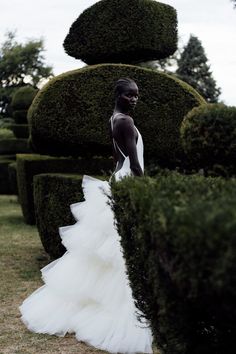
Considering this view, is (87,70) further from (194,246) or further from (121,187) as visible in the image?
(194,246)

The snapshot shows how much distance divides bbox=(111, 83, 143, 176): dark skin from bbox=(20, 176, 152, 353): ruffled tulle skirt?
1.13ft

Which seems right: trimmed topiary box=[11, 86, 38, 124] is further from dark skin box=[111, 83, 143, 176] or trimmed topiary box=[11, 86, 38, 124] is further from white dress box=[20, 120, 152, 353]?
dark skin box=[111, 83, 143, 176]

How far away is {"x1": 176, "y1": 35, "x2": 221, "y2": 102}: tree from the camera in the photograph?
131ft

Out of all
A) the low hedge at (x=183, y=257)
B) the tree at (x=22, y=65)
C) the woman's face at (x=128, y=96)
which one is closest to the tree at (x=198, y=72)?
A: the tree at (x=22, y=65)

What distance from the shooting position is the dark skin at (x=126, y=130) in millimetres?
5613

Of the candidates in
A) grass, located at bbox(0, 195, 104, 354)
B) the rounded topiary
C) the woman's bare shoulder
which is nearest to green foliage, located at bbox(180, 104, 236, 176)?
the woman's bare shoulder

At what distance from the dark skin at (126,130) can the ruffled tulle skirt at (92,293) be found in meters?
0.34

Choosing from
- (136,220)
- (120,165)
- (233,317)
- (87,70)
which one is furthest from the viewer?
(87,70)

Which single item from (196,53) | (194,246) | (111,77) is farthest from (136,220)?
(196,53)

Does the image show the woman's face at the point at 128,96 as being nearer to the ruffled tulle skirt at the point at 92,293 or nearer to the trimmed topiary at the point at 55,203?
the ruffled tulle skirt at the point at 92,293

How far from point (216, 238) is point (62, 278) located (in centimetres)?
407

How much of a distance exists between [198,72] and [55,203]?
3400 cm

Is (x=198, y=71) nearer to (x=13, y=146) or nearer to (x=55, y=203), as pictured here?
(x=13, y=146)

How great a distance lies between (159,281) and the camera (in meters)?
2.99
